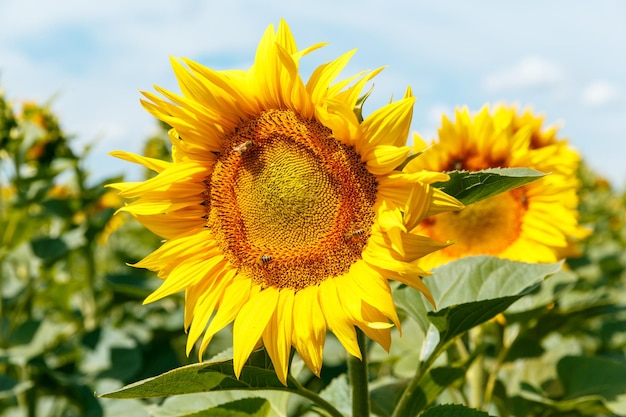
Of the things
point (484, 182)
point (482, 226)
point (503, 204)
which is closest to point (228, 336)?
point (482, 226)

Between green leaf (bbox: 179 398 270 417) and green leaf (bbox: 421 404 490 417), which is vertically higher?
green leaf (bbox: 421 404 490 417)

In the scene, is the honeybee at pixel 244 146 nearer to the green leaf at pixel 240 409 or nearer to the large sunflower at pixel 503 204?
the green leaf at pixel 240 409

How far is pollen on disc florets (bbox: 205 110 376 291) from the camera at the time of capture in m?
1.57

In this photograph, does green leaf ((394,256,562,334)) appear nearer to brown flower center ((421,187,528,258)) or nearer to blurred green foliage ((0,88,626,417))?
blurred green foliage ((0,88,626,417))

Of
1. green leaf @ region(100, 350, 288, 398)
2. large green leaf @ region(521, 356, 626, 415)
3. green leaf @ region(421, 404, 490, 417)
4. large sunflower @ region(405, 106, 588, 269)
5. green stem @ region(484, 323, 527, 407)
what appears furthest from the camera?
large sunflower @ region(405, 106, 588, 269)

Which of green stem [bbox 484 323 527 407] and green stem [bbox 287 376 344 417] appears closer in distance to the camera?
Result: green stem [bbox 287 376 344 417]

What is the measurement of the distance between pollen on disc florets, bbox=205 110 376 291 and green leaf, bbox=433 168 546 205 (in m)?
0.18

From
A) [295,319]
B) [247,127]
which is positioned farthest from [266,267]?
[247,127]

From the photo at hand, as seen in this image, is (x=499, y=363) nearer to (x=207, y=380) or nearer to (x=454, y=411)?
(x=454, y=411)

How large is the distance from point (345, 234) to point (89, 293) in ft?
10.7

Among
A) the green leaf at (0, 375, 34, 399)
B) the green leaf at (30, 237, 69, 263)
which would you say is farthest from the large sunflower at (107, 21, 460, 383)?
the green leaf at (30, 237, 69, 263)

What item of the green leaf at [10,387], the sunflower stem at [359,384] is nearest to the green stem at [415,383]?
the sunflower stem at [359,384]

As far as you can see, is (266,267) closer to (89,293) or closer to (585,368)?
(585,368)

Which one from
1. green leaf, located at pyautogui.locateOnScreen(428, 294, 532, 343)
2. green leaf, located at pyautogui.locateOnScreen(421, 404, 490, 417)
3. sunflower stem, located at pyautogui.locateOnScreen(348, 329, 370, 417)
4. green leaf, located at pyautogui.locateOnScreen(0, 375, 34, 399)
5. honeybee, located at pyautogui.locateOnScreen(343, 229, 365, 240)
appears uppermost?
honeybee, located at pyautogui.locateOnScreen(343, 229, 365, 240)
